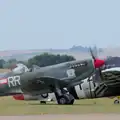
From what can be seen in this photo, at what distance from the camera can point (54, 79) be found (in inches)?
1361

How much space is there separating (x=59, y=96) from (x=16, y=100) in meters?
4.02

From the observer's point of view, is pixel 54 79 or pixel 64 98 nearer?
pixel 64 98

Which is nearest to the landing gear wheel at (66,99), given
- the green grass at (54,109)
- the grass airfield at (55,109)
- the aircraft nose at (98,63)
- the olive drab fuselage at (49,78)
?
the olive drab fuselage at (49,78)

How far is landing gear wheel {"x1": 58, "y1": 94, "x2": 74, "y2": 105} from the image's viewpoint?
34.2m

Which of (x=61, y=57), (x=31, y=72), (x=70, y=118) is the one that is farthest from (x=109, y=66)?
(x=61, y=57)

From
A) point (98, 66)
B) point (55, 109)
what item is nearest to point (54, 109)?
point (55, 109)

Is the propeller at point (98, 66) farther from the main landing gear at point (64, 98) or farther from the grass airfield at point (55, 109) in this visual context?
the grass airfield at point (55, 109)

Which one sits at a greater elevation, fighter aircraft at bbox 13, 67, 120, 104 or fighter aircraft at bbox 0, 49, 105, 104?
fighter aircraft at bbox 0, 49, 105, 104

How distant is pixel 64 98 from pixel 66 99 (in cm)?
22

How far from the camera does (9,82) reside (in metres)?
35.2

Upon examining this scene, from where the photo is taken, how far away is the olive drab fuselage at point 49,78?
114ft

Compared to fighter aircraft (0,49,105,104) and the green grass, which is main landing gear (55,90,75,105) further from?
the green grass

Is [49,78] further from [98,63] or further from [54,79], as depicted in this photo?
[98,63]

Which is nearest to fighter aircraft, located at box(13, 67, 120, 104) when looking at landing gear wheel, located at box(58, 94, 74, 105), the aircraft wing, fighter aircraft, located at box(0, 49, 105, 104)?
fighter aircraft, located at box(0, 49, 105, 104)
